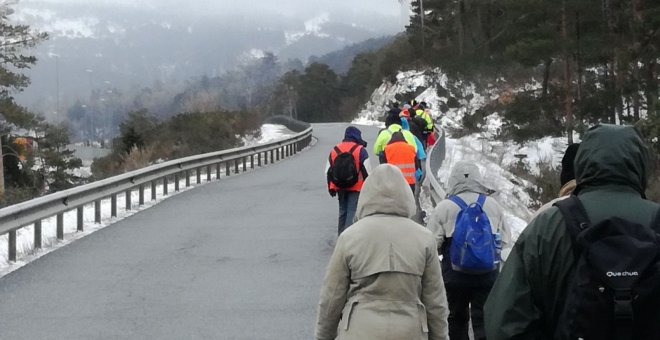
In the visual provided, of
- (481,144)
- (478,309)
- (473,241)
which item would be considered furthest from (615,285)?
(481,144)

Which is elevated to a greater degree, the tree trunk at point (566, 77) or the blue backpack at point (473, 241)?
the tree trunk at point (566, 77)

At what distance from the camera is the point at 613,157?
11.2 ft

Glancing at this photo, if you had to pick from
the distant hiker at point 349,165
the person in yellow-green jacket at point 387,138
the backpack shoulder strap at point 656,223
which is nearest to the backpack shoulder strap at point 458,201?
the backpack shoulder strap at point 656,223

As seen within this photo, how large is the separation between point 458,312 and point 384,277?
2.74 meters

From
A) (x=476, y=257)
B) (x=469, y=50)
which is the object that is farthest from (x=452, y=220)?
(x=469, y=50)

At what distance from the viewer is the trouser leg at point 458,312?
714cm

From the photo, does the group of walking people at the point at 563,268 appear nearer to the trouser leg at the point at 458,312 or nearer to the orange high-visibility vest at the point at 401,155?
the trouser leg at the point at 458,312

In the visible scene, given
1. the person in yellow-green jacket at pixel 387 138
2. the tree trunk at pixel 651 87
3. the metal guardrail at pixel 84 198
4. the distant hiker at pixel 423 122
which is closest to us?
the metal guardrail at pixel 84 198

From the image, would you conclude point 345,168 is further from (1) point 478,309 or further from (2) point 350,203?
(1) point 478,309

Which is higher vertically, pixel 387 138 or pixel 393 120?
pixel 393 120

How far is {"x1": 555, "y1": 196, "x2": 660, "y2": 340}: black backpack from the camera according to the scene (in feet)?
10.1

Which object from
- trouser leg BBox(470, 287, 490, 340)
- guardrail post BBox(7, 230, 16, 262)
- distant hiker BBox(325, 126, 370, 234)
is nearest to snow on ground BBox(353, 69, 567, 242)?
distant hiker BBox(325, 126, 370, 234)

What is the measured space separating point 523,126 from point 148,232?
91.3 ft

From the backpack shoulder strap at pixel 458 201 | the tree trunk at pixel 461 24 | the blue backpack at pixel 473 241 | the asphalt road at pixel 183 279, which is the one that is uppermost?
the tree trunk at pixel 461 24
